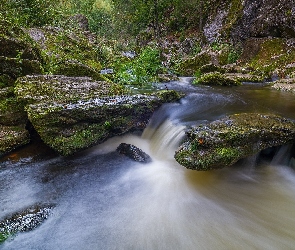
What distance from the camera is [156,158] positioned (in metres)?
6.43

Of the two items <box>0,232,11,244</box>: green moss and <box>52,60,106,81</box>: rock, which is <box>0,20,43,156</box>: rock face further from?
<box>0,232,11,244</box>: green moss

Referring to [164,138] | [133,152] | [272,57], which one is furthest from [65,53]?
[272,57]

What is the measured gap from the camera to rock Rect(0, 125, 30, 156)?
6251 millimetres

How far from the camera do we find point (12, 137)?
6426 mm

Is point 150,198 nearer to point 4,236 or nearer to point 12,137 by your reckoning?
point 4,236

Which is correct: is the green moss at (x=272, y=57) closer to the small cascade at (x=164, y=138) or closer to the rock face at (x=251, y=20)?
the rock face at (x=251, y=20)

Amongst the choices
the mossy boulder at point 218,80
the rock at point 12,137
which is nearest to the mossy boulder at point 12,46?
the rock at point 12,137

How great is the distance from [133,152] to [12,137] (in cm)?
288

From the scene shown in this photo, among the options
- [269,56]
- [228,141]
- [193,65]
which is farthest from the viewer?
[193,65]

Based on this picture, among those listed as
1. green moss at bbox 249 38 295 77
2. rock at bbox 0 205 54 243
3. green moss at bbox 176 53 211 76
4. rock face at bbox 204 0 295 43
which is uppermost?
rock face at bbox 204 0 295 43

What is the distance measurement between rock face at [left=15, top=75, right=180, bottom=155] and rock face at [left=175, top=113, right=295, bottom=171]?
2.01 metres

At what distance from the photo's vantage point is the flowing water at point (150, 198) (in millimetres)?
4016

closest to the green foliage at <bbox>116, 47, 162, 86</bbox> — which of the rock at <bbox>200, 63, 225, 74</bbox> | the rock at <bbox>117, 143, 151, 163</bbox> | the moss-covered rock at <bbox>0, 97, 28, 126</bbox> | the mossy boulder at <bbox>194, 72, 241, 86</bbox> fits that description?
the mossy boulder at <bbox>194, 72, 241, 86</bbox>

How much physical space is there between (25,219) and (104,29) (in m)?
35.2
